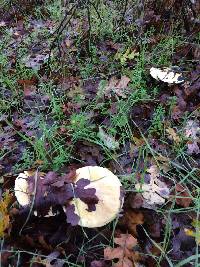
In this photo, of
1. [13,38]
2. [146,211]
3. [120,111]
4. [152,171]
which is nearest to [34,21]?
[13,38]

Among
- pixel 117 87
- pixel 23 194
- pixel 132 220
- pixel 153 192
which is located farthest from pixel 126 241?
pixel 117 87

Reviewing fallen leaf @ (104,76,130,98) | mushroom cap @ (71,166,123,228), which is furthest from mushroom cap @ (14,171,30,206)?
fallen leaf @ (104,76,130,98)

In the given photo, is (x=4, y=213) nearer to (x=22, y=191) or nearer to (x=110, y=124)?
(x=22, y=191)

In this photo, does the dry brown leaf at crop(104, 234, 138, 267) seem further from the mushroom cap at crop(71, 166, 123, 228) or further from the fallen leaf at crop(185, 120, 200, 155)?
the fallen leaf at crop(185, 120, 200, 155)

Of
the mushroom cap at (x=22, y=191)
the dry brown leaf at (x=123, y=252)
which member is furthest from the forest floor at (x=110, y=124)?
the mushroom cap at (x=22, y=191)

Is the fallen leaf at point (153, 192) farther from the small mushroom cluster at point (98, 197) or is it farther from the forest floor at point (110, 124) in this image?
the small mushroom cluster at point (98, 197)

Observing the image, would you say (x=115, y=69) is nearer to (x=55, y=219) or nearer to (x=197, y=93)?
(x=197, y=93)
